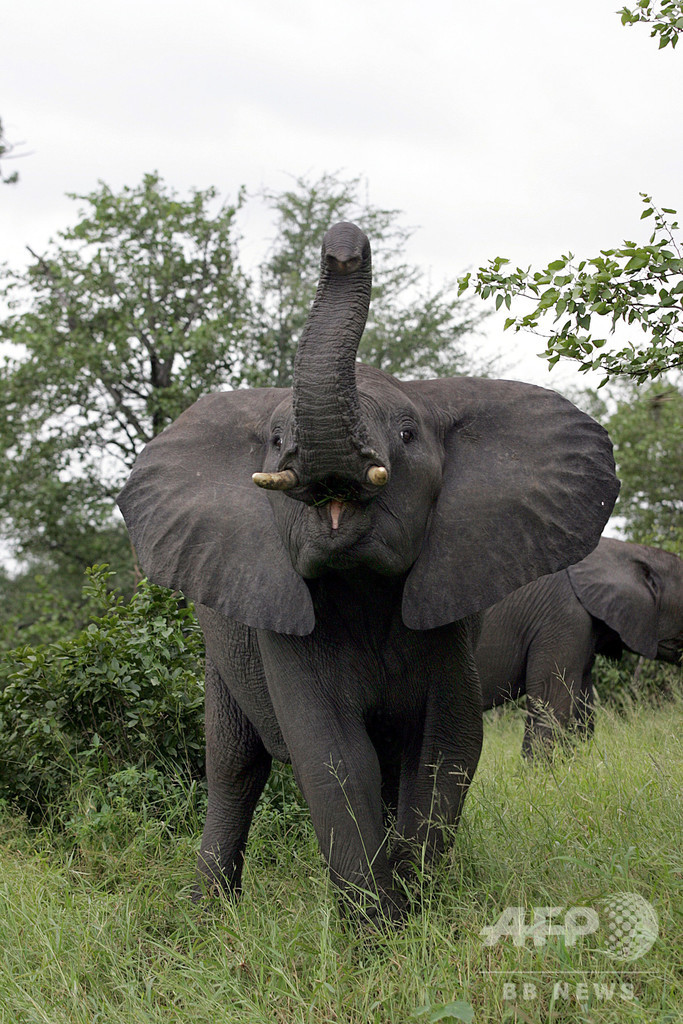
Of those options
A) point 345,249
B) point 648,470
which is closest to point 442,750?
point 345,249

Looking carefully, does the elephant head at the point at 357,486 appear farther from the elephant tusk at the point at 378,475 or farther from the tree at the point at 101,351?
the tree at the point at 101,351

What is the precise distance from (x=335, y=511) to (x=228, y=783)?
1963mm

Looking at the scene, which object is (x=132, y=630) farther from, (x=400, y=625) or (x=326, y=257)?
(x=326, y=257)

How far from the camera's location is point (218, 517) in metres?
3.84

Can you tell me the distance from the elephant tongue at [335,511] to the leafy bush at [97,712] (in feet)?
9.87

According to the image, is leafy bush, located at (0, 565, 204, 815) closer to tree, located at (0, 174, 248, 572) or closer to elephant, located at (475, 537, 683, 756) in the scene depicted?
elephant, located at (475, 537, 683, 756)

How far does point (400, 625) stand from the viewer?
3559 millimetres

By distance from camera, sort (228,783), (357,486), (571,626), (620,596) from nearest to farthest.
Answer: (357,486), (228,783), (571,626), (620,596)

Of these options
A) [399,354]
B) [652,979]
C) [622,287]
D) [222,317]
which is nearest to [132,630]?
[622,287]

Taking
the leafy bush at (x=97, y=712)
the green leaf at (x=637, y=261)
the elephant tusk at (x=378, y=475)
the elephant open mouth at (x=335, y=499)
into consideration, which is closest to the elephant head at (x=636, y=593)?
the leafy bush at (x=97, y=712)

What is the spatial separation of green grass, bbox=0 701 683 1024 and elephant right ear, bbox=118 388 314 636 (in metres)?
0.99

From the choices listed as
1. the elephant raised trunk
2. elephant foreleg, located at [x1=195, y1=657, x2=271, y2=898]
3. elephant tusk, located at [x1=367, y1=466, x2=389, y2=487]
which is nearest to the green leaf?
the elephant raised trunk

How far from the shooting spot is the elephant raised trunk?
9.45ft

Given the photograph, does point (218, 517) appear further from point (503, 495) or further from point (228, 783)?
point (228, 783)
